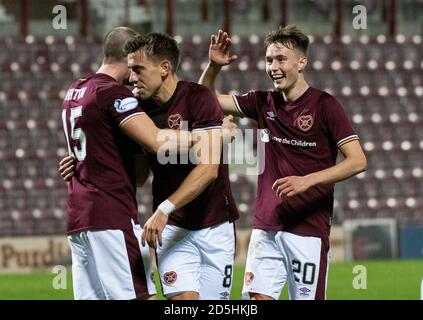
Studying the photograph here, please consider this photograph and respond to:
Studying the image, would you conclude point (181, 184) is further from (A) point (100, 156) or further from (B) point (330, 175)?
(B) point (330, 175)

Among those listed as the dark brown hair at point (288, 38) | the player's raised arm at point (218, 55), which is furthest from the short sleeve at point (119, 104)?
the dark brown hair at point (288, 38)

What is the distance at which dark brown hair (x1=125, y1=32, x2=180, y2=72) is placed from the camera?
5.98 m

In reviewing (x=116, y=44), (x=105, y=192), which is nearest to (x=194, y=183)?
(x=105, y=192)

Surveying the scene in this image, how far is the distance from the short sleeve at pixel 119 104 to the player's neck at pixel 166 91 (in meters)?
0.46

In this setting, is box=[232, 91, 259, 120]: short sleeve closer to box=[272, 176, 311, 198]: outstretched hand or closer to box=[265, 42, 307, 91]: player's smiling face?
box=[265, 42, 307, 91]: player's smiling face

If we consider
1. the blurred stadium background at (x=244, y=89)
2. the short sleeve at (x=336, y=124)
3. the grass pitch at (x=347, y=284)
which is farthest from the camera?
the blurred stadium background at (x=244, y=89)

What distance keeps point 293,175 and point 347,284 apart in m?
6.80

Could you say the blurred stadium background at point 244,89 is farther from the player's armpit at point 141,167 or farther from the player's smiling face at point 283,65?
the player's armpit at point 141,167

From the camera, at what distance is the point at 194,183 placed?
5793 millimetres

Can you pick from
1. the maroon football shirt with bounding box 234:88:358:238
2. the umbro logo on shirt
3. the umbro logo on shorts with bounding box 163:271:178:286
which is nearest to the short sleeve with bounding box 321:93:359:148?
the maroon football shirt with bounding box 234:88:358:238

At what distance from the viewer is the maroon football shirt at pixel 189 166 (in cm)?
612

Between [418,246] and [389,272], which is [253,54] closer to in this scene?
[418,246]

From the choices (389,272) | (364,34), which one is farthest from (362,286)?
(364,34)

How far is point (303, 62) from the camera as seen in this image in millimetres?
6633
